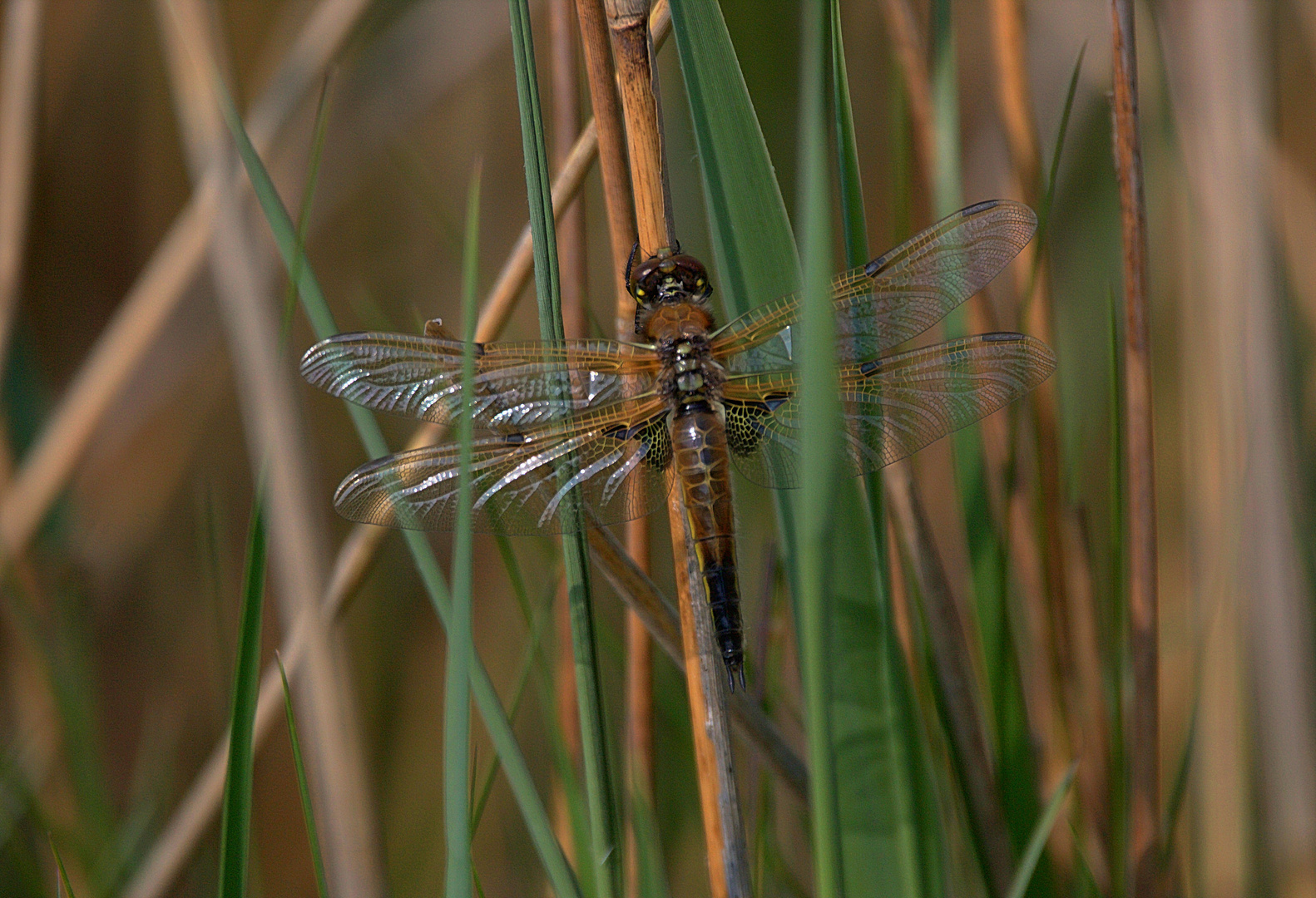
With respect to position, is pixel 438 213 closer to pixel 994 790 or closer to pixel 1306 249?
pixel 994 790

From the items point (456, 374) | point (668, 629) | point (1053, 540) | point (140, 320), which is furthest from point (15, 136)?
point (1053, 540)

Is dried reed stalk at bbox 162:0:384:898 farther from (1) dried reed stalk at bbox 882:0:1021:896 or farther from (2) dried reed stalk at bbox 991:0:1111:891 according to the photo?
(2) dried reed stalk at bbox 991:0:1111:891

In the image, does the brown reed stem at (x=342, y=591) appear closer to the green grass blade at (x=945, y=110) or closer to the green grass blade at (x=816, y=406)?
the green grass blade at (x=945, y=110)

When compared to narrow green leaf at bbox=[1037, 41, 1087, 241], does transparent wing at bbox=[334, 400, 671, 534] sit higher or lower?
lower

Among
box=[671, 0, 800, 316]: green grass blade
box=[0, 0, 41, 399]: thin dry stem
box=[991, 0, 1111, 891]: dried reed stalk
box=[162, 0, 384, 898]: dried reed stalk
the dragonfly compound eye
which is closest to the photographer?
box=[671, 0, 800, 316]: green grass blade

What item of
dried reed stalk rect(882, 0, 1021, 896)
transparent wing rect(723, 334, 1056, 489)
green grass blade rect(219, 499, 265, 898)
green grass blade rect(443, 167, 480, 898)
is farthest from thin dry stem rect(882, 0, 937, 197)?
green grass blade rect(219, 499, 265, 898)

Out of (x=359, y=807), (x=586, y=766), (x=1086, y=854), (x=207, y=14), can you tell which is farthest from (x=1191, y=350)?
(x=207, y=14)

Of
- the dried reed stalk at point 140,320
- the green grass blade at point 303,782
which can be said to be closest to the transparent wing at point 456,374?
the green grass blade at point 303,782
